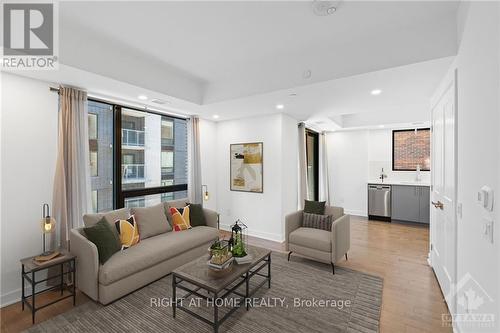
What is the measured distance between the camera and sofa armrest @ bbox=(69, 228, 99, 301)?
2.36m

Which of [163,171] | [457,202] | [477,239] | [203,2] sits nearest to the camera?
[477,239]

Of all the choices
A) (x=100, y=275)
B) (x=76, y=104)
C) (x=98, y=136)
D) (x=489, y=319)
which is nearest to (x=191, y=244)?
(x=100, y=275)

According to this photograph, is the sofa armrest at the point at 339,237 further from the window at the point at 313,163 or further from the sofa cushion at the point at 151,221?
the window at the point at 313,163

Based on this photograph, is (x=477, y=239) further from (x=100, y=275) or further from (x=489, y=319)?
(x=100, y=275)

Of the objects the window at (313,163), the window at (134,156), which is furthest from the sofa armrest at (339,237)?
the window at (134,156)

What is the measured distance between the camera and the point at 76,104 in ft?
9.61

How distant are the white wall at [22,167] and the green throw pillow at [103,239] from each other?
71cm

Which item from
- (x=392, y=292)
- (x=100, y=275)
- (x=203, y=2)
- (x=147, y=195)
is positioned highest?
(x=203, y=2)

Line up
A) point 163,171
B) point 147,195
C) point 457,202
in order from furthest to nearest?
point 163,171
point 147,195
point 457,202

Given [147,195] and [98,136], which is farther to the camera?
[147,195]

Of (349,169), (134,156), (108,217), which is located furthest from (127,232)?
(349,169)

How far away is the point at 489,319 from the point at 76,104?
429cm

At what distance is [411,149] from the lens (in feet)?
19.4

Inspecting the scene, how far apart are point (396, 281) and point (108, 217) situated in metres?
3.77
